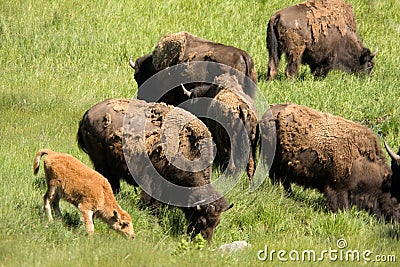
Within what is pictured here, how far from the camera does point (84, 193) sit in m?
8.08

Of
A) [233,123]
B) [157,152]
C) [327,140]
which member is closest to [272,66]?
[233,123]

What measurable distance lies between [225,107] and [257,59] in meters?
5.96

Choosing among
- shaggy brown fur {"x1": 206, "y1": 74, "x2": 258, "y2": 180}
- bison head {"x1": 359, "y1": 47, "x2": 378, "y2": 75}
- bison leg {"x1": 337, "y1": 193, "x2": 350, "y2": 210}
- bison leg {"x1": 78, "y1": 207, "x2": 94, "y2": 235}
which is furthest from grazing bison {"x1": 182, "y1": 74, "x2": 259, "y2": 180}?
bison head {"x1": 359, "y1": 47, "x2": 378, "y2": 75}

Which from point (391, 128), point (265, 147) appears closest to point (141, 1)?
point (391, 128)

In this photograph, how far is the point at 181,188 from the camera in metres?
8.98

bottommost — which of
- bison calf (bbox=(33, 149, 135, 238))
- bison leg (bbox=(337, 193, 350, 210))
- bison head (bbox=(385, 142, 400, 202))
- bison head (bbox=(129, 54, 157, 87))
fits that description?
bison leg (bbox=(337, 193, 350, 210))

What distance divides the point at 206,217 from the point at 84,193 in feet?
4.68

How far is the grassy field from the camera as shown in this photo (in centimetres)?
778

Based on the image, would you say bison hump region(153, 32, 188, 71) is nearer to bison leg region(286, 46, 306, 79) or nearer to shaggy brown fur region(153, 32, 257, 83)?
shaggy brown fur region(153, 32, 257, 83)

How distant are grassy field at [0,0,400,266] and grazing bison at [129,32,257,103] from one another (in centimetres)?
124

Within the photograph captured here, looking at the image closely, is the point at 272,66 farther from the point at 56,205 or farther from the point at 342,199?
the point at 56,205

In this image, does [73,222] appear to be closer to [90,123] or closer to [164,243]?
[164,243]

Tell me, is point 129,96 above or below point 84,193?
below

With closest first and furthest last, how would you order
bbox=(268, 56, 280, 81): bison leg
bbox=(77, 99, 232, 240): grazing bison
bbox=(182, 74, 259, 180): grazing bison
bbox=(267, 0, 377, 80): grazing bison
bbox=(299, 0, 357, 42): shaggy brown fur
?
bbox=(77, 99, 232, 240): grazing bison, bbox=(182, 74, 259, 180): grazing bison, bbox=(267, 0, 377, 80): grazing bison, bbox=(268, 56, 280, 81): bison leg, bbox=(299, 0, 357, 42): shaggy brown fur
